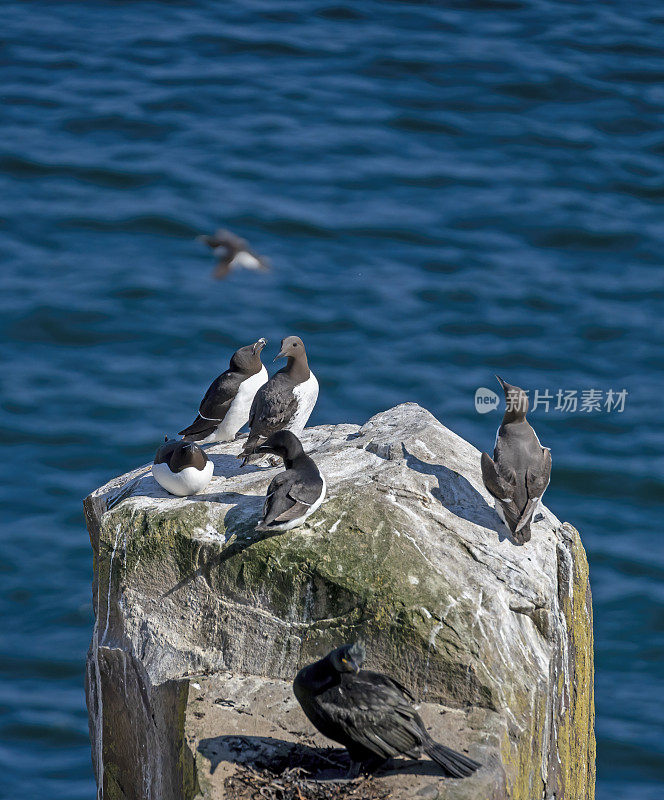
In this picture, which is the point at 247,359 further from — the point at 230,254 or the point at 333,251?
the point at 333,251

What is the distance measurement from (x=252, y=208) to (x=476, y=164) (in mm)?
3683

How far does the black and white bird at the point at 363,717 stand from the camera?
579cm

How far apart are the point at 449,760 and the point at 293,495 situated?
1.65 meters

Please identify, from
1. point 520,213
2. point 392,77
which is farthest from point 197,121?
point 520,213

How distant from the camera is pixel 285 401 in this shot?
8.24 meters

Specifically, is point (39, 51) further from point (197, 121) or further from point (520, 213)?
point (520, 213)

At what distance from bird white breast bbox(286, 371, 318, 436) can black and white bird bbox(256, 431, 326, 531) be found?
1.27 m

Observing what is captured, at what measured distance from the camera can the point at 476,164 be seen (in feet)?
60.5

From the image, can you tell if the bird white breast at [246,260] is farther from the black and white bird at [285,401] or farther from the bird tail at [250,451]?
the bird tail at [250,451]

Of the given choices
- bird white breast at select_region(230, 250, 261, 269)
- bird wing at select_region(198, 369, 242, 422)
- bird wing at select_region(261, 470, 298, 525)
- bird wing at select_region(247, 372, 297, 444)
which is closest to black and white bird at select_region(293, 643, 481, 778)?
bird wing at select_region(261, 470, 298, 525)

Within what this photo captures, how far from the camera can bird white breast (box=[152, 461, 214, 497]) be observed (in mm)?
7219

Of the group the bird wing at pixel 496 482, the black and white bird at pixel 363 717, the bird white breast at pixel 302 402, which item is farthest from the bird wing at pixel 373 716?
the bird white breast at pixel 302 402

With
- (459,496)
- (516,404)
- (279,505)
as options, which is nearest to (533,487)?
(459,496)

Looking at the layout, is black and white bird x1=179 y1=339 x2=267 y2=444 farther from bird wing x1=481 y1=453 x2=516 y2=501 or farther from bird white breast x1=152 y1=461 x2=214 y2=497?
bird wing x1=481 y1=453 x2=516 y2=501
